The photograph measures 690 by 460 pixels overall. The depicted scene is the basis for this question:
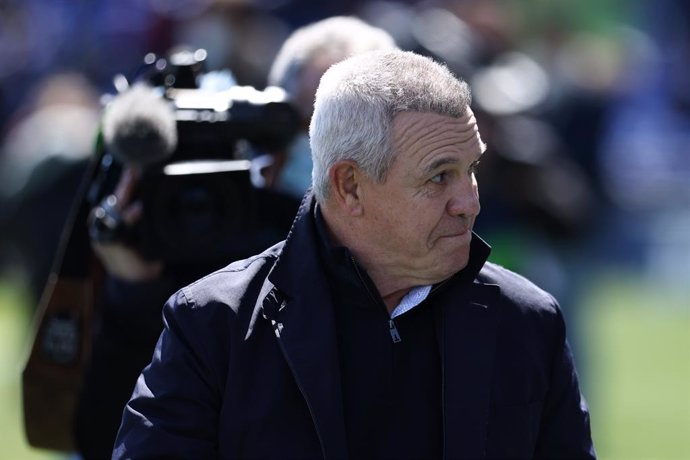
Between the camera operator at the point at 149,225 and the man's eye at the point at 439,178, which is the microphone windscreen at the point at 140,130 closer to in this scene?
the camera operator at the point at 149,225

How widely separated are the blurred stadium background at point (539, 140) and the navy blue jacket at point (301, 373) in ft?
10.4

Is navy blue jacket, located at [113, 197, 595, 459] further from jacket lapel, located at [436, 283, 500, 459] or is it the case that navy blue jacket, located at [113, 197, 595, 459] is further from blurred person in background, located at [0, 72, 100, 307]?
blurred person in background, located at [0, 72, 100, 307]

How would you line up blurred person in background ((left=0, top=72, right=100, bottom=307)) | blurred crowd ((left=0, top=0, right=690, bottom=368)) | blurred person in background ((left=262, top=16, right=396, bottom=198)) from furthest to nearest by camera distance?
1. blurred person in background ((left=0, top=72, right=100, bottom=307))
2. blurred crowd ((left=0, top=0, right=690, bottom=368))
3. blurred person in background ((left=262, top=16, right=396, bottom=198))

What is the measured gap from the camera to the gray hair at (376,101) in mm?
2604

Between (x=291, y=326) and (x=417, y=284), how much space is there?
0.28 meters

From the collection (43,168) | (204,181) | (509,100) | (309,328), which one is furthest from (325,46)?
(43,168)

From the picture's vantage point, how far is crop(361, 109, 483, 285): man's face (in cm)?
261

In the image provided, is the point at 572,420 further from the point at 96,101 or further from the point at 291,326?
the point at 96,101

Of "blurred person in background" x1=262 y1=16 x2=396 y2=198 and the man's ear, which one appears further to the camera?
"blurred person in background" x1=262 y1=16 x2=396 y2=198

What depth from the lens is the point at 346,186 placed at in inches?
107

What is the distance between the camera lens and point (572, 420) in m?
2.77

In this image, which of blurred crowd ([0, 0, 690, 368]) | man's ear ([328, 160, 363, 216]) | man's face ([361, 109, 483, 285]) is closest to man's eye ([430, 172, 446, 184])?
man's face ([361, 109, 483, 285])

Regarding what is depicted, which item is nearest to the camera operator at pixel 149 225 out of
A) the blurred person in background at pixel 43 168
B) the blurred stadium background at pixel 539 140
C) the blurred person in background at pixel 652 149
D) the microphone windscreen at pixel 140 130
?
the microphone windscreen at pixel 140 130

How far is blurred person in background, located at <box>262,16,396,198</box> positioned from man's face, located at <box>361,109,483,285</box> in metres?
1.01
